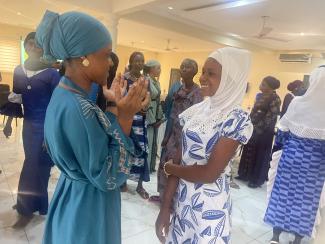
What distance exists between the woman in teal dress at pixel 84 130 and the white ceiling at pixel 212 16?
3.42 meters

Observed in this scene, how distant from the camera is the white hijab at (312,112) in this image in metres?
1.83

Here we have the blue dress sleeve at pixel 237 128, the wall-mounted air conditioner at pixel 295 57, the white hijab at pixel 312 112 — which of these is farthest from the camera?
the wall-mounted air conditioner at pixel 295 57

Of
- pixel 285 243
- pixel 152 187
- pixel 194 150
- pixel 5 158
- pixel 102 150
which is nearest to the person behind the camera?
pixel 102 150

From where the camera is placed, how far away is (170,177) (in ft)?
3.74

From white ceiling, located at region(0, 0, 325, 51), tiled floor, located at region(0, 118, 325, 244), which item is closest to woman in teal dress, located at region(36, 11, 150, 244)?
tiled floor, located at region(0, 118, 325, 244)

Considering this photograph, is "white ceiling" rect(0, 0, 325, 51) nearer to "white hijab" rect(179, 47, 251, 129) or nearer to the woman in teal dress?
"white hijab" rect(179, 47, 251, 129)

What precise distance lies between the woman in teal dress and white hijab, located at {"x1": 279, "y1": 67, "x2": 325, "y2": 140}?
1505mm

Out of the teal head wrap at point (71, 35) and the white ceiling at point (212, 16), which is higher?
the white ceiling at point (212, 16)

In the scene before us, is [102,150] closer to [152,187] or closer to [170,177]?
[170,177]

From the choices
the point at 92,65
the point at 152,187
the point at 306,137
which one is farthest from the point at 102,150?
the point at 152,187

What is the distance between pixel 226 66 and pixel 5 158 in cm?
343

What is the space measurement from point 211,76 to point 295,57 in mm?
8054

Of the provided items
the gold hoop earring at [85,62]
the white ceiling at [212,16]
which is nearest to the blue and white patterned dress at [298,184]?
the gold hoop earring at [85,62]

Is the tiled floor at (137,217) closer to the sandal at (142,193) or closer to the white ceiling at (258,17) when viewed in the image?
the sandal at (142,193)
